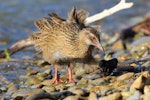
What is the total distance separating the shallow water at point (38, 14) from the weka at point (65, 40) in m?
3.54

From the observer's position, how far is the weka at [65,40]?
25.3 ft

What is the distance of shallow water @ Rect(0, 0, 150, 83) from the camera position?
14.5 metres

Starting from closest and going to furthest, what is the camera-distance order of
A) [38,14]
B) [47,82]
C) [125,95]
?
1. [125,95]
2. [47,82]
3. [38,14]

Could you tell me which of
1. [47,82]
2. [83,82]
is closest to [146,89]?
[83,82]

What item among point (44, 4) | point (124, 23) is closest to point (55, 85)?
point (124, 23)

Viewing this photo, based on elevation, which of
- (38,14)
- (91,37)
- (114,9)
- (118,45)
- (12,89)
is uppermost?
(38,14)

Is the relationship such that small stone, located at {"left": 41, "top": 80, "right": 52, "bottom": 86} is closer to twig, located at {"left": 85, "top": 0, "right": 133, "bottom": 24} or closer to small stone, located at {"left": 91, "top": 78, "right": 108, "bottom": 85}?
small stone, located at {"left": 91, "top": 78, "right": 108, "bottom": 85}

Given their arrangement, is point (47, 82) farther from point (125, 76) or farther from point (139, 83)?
point (139, 83)

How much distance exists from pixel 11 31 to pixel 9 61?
469 centimetres

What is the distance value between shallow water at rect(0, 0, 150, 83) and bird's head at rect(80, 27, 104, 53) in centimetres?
405

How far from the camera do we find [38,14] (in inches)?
673

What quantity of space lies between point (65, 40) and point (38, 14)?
941 cm

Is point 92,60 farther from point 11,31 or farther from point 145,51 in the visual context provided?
point 11,31

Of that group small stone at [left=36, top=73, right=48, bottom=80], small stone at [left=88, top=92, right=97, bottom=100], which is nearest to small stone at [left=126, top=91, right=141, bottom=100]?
small stone at [left=88, top=92, right=97, bottom=100]
